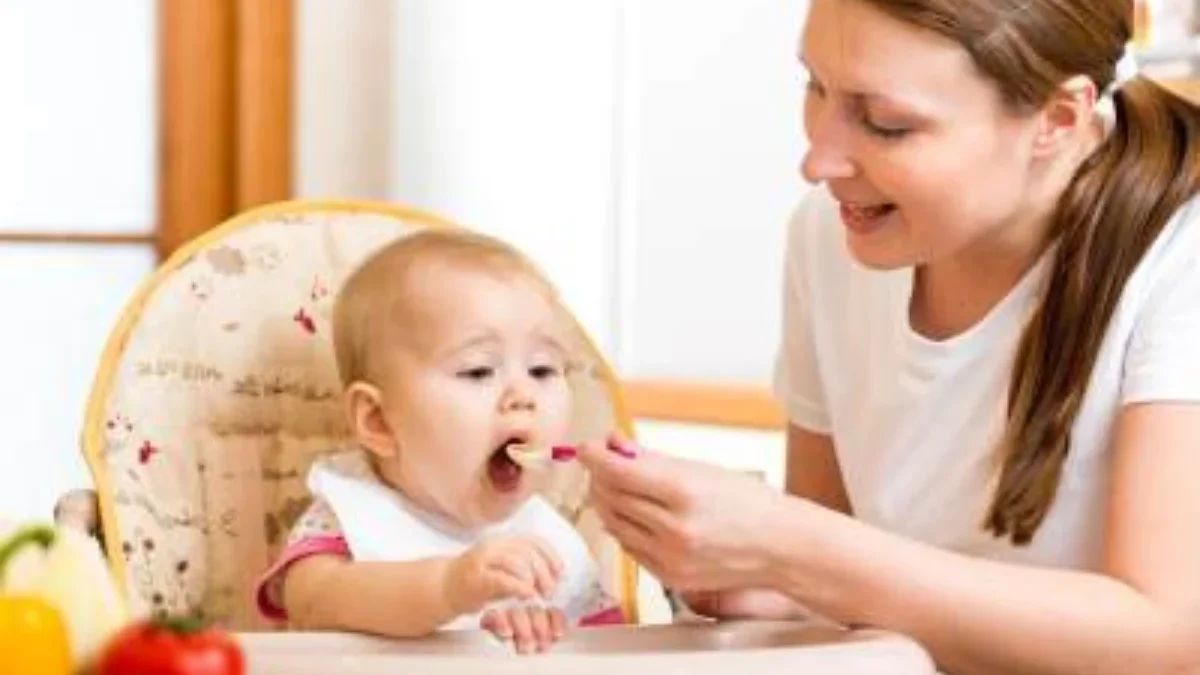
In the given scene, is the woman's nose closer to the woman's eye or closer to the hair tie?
the woman's eye

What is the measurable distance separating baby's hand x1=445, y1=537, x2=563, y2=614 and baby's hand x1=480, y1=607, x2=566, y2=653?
1 cm

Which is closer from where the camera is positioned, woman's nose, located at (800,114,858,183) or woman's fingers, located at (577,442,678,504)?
woman's fingers, located at (577,442,678,504)

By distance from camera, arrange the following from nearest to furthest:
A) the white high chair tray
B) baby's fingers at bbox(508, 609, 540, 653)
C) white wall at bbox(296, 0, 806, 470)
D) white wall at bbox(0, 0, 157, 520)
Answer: the white high chair tray < baby's fingers at bbox(508, 609, 540, 653) < white wall at bbox(296, 0, 806, 470) < white wall at bbox(0, 0, 157, 520)

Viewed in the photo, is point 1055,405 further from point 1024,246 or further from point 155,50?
point 155,50

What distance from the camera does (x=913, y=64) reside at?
154 centimetres

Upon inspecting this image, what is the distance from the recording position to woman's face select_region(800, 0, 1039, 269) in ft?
5.06

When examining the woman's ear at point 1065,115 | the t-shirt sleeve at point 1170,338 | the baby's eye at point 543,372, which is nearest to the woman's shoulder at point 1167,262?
the t-shirt sleeve at point 1170,338

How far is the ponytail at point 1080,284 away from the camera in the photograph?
1617 mm

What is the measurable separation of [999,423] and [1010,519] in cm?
8

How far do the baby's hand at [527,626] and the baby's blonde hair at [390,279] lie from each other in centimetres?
41

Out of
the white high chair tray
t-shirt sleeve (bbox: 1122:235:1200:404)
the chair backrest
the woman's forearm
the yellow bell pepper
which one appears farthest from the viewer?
the chair backrest

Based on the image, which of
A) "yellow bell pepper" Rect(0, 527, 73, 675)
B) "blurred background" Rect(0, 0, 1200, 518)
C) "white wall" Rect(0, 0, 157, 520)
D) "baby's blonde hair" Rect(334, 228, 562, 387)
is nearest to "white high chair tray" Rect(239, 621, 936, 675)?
"yellow bell pepper" Rect(0, 527, 73, 675)

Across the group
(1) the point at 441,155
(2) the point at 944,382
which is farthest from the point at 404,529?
(1) the point at 441,155

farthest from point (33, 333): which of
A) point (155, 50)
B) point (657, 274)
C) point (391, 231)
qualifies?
point (391, 231)
